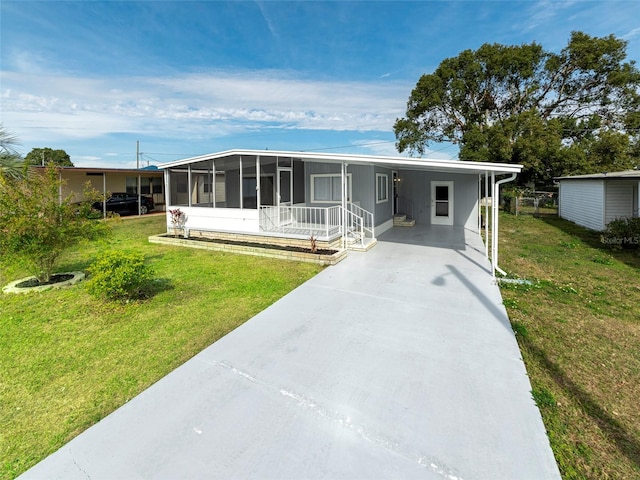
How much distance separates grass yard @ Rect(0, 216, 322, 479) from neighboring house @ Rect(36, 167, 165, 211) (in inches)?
475

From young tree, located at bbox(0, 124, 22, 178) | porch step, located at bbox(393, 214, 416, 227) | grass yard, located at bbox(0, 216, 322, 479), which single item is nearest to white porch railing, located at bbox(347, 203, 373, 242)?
porch step, located at bbox(393, 214, 416, 227)

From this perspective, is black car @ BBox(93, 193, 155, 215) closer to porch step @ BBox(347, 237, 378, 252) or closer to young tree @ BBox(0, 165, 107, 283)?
young tree @ BBox(0, 165, 107, 283)

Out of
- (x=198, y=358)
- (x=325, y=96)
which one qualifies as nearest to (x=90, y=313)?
(x=198, y=358)

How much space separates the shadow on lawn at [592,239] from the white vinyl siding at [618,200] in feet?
2.81

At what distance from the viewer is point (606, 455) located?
7.52ft

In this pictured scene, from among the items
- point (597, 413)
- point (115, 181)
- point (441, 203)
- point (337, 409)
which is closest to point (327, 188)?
point (441, 203)

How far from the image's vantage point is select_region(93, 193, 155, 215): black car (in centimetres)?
1774

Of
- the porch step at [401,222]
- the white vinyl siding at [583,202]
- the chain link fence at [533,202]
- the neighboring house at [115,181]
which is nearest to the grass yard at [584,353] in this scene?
the porch step at [401,222]

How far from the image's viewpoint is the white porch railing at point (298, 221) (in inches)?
368

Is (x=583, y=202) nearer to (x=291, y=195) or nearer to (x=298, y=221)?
(x=298, y=221)

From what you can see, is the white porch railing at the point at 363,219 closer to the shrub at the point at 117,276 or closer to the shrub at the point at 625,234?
the shrub at the point at 117,276

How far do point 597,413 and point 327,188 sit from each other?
909 cm

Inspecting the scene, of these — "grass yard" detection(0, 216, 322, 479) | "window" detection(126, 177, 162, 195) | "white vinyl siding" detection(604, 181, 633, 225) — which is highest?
"window" detection(126, 177, 162, 195)

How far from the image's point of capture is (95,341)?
3.98 meters
